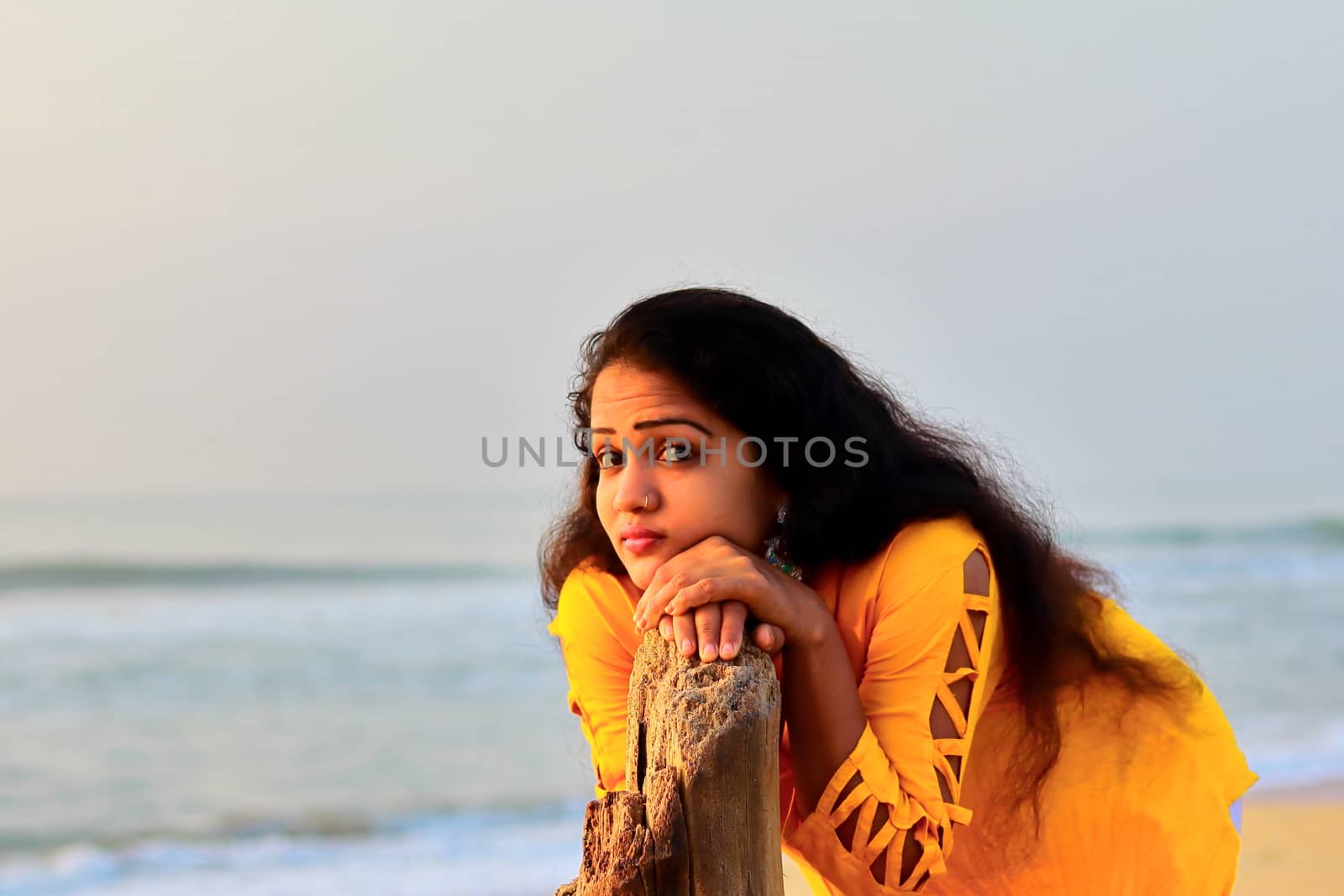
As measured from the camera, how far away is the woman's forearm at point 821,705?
90.7 inches

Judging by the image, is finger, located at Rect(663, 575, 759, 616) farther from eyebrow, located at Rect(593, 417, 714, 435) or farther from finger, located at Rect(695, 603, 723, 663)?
eyebrow, located at Rect(593, 417, 714, 435)

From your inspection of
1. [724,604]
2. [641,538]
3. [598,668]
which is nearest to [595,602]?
[598,668]

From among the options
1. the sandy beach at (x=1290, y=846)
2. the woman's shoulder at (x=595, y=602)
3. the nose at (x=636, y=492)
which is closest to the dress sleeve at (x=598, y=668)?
the woman's shoulder at (x=595, y=602)

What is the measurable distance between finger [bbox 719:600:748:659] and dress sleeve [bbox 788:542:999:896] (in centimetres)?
30

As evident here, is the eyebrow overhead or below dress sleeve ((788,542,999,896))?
overhead

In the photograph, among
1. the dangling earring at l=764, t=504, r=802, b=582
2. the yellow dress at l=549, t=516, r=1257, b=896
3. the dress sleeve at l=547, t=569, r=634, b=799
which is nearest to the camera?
the yellow dress at l=549, t=516, r=1257, b=896

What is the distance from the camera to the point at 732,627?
224cm

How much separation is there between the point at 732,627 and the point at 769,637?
0.26 feet

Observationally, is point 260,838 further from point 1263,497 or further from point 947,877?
point 1263,497

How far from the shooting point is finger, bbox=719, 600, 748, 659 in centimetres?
221

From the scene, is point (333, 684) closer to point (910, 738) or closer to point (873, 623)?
point (873, 623)

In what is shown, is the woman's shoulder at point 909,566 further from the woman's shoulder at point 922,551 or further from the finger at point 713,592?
the finger at point 713,592

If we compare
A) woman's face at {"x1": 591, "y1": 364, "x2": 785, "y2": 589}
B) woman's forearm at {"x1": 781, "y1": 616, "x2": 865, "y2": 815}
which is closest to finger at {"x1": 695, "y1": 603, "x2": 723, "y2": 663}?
woman's forearm at {"x1": 781, "y1": 616, "x2": 865, "y2": 815}

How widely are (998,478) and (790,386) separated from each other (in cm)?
74
